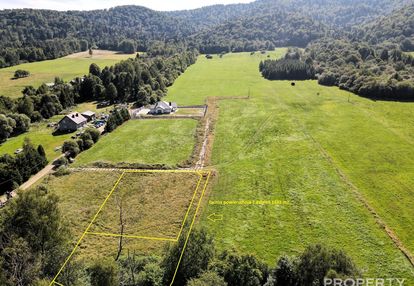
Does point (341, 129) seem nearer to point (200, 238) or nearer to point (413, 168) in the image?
point (413, 168)

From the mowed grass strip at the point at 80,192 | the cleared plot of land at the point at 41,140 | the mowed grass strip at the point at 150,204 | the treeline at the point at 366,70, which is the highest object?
the treeline at the point at 366,70

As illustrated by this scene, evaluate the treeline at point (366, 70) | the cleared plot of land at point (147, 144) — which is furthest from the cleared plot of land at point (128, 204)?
the treeline at point (366, 70)

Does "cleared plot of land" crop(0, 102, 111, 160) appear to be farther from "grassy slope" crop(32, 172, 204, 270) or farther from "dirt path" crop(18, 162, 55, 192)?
"grassy slope" crop(32, 172, 204, 270)

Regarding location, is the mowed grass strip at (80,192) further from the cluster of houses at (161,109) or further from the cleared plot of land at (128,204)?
the cluster of houses at (161,109)

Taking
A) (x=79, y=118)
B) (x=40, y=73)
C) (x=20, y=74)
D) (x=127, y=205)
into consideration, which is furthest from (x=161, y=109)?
(x=40, y=73)

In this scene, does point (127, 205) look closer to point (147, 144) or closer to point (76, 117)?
point (147, 144)

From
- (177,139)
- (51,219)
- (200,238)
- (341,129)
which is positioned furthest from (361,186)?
(51,219)
